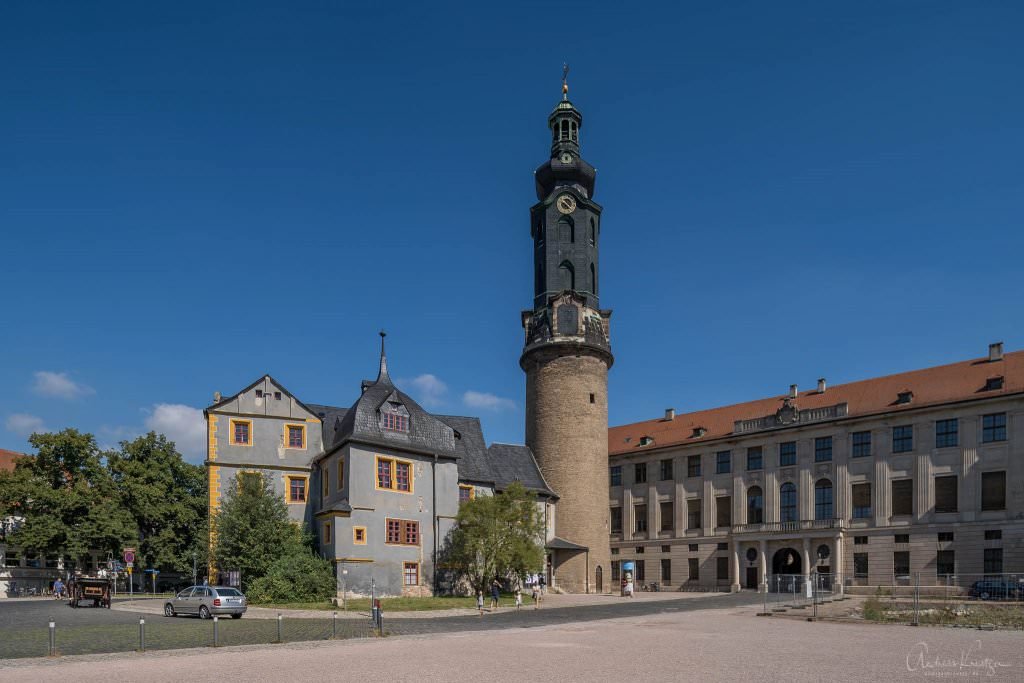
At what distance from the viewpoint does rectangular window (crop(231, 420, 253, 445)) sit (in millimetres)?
42562

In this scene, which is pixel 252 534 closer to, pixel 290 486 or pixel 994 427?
pixel 290 486

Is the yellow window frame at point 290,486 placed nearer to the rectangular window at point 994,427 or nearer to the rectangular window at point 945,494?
the rectangular window at point 945,494

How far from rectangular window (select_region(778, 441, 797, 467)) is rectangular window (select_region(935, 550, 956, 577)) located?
10.5m

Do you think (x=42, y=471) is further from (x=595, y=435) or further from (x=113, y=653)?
(x=113, y=653)

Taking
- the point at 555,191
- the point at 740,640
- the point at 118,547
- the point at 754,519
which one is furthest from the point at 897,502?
the point at 118,547

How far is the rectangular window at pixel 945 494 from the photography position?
160ft

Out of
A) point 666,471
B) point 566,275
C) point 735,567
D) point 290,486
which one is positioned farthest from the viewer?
point 666,471

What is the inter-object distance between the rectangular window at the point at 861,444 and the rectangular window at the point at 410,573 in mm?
28597

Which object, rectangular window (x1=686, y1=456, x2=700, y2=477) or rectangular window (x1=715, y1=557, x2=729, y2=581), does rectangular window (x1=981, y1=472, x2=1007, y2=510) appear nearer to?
rectangular window (x1=715, y1=557, x2=729, y2=581)

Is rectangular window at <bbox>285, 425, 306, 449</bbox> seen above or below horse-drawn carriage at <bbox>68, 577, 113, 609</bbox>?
above

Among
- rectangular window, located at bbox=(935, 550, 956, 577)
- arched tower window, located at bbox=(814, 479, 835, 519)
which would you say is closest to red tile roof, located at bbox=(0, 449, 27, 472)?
arched tower window, located at bbox=(814, 479, 835, 519)

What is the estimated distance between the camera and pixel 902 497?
167 feet

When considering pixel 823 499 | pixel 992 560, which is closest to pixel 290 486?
pixel 823 499

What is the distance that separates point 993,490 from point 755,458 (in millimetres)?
15219
